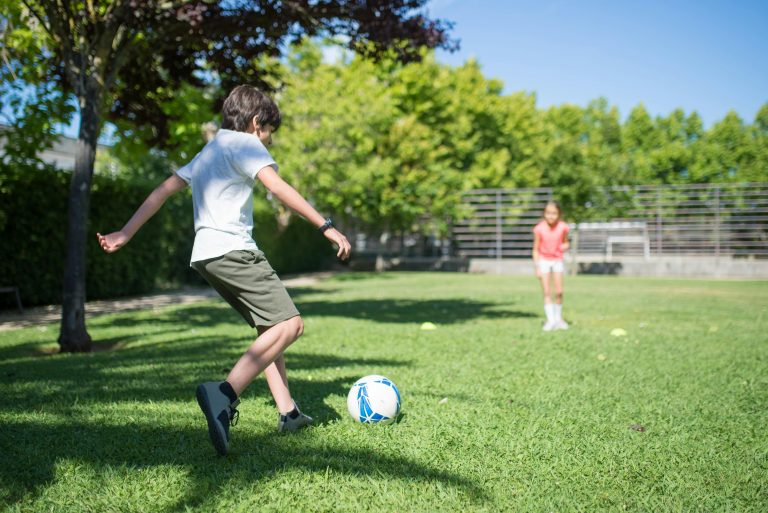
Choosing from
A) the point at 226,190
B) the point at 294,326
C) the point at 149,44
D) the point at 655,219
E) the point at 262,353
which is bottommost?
the point at 262,353

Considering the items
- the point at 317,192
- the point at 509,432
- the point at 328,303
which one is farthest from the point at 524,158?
the point at 509,432

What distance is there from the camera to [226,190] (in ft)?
11.6

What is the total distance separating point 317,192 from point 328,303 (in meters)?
11.9

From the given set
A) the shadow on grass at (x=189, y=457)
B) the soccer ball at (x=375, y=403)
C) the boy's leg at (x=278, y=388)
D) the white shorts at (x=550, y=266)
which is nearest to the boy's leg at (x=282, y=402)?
the boy's leg at (x=278, y=388)

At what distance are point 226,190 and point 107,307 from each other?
33.9ft

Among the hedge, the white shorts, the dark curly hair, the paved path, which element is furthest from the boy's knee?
the hedge

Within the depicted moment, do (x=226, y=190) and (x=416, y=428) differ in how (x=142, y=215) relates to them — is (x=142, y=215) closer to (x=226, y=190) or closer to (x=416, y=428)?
(x=226, y=190)

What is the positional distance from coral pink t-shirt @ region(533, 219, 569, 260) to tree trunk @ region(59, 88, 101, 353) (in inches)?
244

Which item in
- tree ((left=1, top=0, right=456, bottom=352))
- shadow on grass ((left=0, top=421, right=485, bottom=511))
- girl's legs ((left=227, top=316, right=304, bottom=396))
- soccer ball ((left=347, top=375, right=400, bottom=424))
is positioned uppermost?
tree ((left=1, top=0, right=456, bottom=352))

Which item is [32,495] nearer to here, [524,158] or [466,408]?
[466,408]

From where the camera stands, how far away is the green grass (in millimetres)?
2859

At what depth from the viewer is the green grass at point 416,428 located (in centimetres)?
286

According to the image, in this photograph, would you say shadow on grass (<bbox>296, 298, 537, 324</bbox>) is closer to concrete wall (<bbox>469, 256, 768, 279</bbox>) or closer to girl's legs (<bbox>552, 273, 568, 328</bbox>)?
girl's legs (<bbox>552, 273, 568, 328</bbox>)

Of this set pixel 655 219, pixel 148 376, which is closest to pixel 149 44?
pixel 148 376
